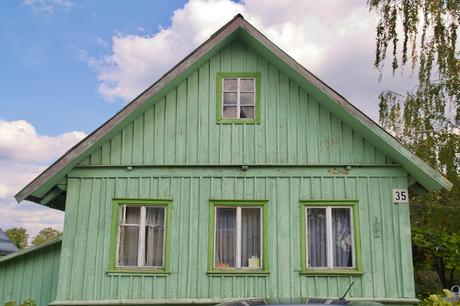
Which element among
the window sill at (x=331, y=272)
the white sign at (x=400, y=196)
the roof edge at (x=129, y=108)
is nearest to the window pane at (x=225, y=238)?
the window sill at (x=331, y=272)

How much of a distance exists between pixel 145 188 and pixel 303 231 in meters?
3.47

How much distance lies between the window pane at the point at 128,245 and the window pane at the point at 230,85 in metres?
3.68

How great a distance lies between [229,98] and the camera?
10992 mm

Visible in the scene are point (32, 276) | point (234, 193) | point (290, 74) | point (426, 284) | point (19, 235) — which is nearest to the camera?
point (234, 193)

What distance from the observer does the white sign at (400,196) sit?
1016cm

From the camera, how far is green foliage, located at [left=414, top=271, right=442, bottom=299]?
1798 centimetres

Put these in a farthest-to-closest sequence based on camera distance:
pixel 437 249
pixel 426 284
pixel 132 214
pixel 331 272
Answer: pixel 426 284 < pixel 437 249 < pixel 132 214 < pixel 331 272

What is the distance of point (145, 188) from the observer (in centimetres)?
1051

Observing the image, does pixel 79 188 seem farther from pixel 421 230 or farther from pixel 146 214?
pixel 421 230

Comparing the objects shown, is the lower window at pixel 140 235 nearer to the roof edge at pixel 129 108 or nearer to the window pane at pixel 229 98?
the roof edge at pixel 129 108

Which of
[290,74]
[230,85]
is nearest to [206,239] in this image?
[230,85]

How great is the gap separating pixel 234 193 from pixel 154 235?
1920 mm

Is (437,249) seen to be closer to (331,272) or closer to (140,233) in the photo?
(331,272)

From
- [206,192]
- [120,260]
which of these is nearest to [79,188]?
[120,260]
